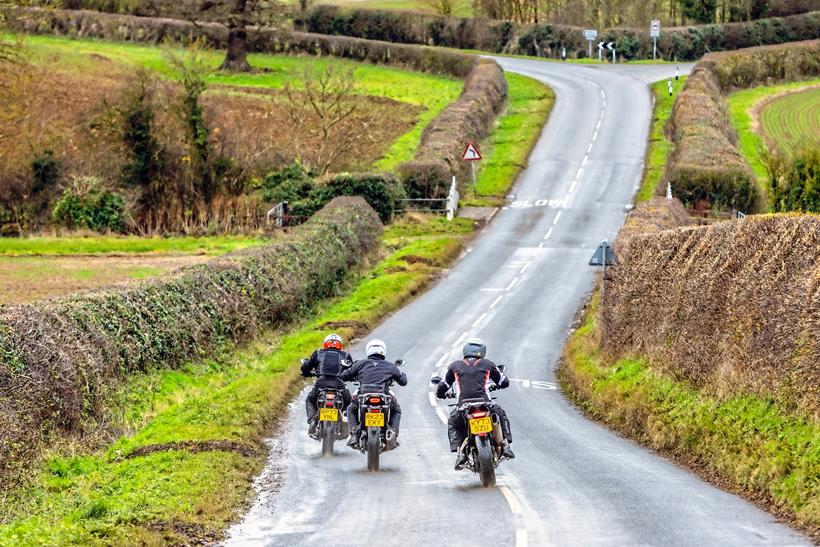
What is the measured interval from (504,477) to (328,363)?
3.99 metres

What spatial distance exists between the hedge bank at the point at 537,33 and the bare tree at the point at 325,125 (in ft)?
89.3

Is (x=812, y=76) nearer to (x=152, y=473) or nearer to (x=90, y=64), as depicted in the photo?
(x=90, y=64)

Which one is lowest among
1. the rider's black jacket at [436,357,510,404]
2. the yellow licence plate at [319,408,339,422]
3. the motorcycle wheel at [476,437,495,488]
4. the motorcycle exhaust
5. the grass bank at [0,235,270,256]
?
the grass bank at [0,235,270,256]

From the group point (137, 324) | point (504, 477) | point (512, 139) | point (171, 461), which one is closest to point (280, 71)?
point (512, 139)

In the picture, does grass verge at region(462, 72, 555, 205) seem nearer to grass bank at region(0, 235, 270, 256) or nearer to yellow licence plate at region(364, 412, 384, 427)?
grass bank at region(0, 235, 270, 256)

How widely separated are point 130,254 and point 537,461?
31093 mm

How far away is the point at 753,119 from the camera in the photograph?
74.9 metres

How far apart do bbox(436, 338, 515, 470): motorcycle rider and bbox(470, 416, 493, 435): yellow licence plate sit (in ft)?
1.44

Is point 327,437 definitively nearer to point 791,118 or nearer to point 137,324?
point 137,324

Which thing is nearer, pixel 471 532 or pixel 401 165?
pixel 471 532

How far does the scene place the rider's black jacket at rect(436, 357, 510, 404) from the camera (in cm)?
1819

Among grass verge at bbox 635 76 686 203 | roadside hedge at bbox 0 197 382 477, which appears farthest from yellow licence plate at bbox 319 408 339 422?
grass verge at bbox 635 76 686 203

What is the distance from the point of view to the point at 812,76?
89688mm

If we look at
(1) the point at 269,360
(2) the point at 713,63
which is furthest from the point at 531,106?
(1) the point at 269,360
